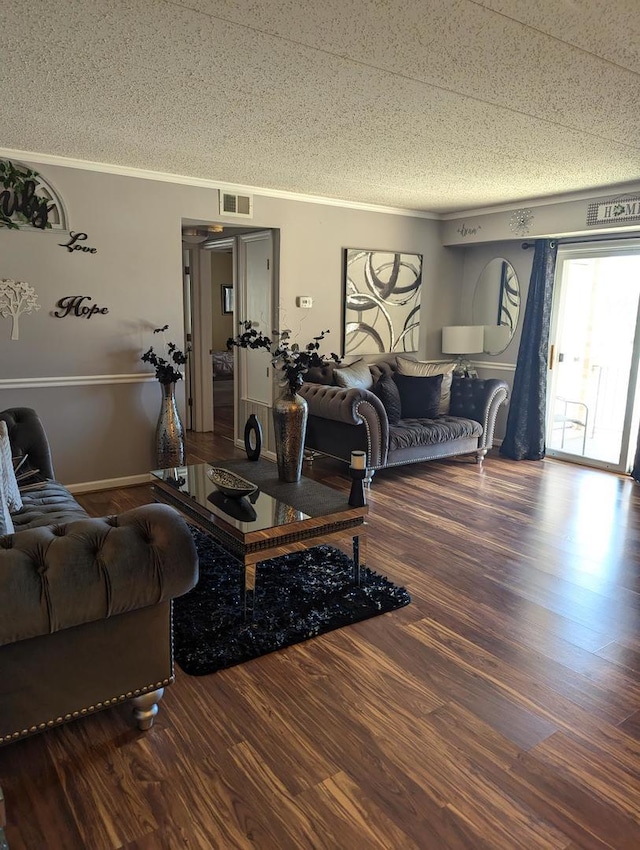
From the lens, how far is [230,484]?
3102 millimetres

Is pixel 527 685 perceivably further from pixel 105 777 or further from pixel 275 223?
pixel 275 223

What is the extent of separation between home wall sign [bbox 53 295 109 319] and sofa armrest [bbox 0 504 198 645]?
2870mm

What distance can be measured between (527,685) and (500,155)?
10.5 feet

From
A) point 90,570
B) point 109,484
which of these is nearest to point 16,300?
point 109,484

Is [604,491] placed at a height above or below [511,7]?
below

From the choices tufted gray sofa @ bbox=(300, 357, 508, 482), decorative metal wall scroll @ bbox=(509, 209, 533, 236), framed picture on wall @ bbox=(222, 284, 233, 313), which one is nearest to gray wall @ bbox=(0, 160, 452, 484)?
tufted gray sofa @ bbox=(300, 357, 508, 482)

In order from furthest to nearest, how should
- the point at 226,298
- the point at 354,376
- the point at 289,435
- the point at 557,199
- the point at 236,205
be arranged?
the point at 226,298
the point at 354,376
the point at 557,199
the point at 236,205
the point at 289,435

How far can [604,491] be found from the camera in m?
4.89

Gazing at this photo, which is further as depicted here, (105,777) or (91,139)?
(91,139)

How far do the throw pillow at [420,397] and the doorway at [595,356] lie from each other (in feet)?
4.23

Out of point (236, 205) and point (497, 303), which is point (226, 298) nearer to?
point (497, 303)

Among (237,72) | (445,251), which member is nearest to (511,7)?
(237,72)

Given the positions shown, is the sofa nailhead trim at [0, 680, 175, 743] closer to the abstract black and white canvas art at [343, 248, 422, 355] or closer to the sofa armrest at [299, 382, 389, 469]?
the sofa armrest at [299, 382, 389, 469]

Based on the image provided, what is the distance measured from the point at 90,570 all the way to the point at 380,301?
476cm
